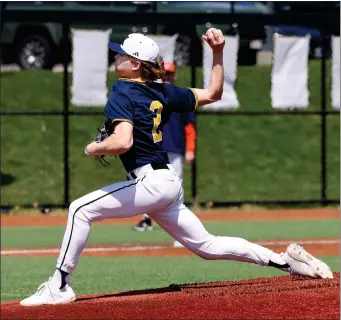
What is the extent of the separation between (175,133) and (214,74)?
181 inches

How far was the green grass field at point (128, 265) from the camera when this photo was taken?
9.74 m

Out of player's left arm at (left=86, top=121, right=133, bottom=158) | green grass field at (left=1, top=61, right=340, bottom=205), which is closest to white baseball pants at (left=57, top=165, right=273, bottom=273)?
player's left arm at (left=86, top=121, right=133, bottom=158)

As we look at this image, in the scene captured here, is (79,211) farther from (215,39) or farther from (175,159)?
(175,159)

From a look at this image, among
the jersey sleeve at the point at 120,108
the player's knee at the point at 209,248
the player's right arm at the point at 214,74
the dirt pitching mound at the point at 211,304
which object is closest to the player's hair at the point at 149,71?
the jersey sleeve at the point at 120,108

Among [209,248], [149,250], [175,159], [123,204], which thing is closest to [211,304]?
[209,248]

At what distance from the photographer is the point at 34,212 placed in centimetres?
1755

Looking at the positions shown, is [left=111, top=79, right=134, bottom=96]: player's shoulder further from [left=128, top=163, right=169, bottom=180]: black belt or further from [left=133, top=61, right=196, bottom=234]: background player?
[left=133, top=61, right=196, bottom=234]: background player

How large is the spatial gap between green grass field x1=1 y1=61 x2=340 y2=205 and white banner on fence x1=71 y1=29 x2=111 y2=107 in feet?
10.8

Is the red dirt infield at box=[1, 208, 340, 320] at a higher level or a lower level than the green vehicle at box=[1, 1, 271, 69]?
lower

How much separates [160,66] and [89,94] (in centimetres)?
1070

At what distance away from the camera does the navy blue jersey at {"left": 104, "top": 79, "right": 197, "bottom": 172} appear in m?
6.95

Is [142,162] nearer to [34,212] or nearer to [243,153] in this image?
[34,212]

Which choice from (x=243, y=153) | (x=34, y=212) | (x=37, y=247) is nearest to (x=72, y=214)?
(x=37, y=247)

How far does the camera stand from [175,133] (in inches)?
479
